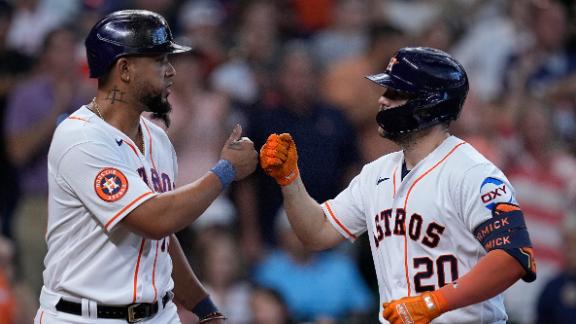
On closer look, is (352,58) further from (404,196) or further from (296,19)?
(404,196)

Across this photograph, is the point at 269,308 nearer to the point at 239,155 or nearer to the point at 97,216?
the point at 239,155

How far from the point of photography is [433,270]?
4512 mm

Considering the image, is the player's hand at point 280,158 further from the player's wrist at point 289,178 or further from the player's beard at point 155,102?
the player's beard at point 155,102

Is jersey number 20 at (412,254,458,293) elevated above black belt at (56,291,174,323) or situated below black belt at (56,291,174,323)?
above

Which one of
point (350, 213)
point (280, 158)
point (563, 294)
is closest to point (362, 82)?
point (563, 294)

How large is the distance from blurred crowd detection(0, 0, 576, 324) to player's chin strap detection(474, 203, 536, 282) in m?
3.52

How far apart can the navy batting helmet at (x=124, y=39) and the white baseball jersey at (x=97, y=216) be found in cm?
26

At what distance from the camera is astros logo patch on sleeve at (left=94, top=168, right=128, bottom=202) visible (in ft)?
14.1

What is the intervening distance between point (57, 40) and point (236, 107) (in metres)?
1.58

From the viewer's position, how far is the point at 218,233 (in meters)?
8.25

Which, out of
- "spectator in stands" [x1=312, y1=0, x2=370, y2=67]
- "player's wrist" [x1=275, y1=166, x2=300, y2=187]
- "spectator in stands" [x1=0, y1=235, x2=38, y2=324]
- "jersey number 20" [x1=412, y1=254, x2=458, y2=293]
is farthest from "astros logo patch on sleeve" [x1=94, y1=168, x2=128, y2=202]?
"spectator in stands" [x1=312, y1=0, x2=370, y2=67]

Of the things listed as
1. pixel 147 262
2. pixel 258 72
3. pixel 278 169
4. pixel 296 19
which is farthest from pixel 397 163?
pixel 296 19

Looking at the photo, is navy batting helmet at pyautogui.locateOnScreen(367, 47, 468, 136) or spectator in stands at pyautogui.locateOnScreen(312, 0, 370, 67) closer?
navy batting helmet at pyautogui.locateOnScreen(367, 47, 468, 136)

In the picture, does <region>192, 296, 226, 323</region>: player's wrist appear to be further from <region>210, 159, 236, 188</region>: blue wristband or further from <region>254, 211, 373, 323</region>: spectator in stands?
<region>254, 211, 373, 323</region>: spectator in stands
